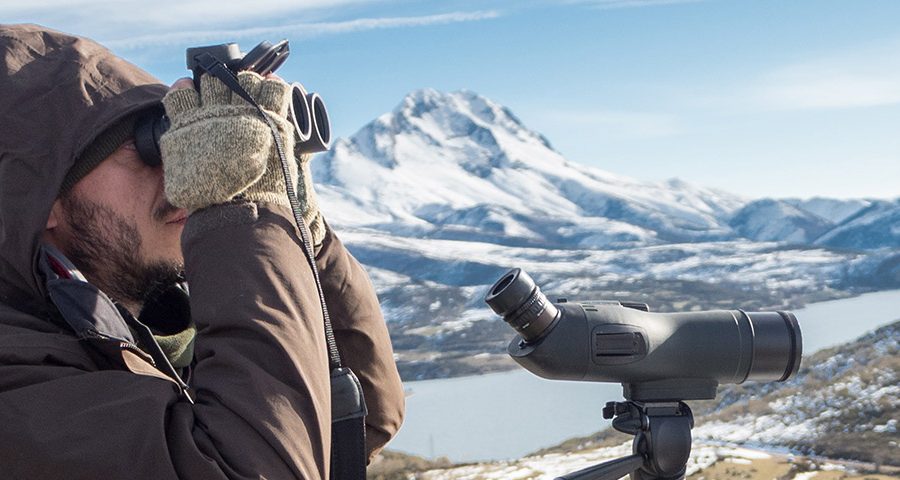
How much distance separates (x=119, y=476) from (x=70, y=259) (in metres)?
0.51

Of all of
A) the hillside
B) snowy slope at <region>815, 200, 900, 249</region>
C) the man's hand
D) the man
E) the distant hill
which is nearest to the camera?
the man

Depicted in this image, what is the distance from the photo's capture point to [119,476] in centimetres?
114

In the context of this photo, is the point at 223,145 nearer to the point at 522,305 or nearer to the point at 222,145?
the point at 222,145

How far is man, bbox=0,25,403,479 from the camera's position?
1.17 metres

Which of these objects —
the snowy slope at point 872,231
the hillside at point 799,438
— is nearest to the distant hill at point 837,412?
the hillside at point 799,438

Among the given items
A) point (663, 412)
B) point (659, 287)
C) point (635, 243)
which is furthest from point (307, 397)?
point (635, 243)

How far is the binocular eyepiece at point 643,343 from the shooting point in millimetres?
1985

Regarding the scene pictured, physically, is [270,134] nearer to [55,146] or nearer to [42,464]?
[55,146]

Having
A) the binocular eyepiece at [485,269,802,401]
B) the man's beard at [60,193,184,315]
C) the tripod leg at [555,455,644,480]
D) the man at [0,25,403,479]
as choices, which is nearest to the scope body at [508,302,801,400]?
the binocular eyepiece at [485,269,802,401]

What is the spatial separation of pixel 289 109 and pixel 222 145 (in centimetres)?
17

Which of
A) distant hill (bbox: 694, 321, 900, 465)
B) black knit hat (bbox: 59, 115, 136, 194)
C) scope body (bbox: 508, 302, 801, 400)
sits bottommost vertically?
distant hill (bbox: 694, 321, 900, 465)

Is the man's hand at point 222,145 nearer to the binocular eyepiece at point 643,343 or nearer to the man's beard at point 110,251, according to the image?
the man's beard at point 110,251

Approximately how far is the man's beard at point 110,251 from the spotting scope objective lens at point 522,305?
689mm

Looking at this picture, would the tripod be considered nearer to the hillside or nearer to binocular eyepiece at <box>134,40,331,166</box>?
the hillside
